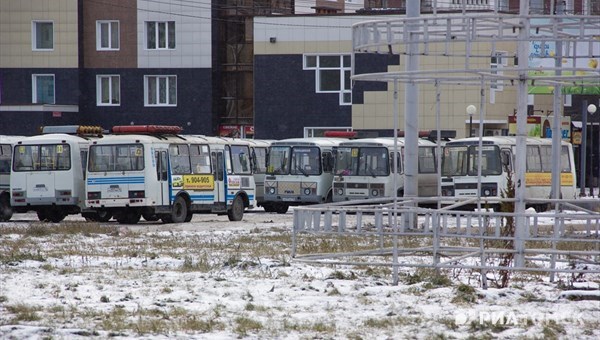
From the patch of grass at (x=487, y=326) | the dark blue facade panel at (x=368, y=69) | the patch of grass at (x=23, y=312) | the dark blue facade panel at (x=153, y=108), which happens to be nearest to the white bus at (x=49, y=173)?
the patch of grass at (x=23, y=312)

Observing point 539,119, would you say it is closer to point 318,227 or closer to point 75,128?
point 75,128

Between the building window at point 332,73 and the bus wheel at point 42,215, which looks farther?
the building window at point 332,73

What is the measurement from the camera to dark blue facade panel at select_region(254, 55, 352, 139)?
56812mm

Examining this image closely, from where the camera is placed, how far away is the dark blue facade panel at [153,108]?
59.7 metres

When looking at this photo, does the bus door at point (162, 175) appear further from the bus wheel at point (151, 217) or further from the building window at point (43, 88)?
the building window at point (43, 88)

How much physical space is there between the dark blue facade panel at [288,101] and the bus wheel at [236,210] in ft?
66.2

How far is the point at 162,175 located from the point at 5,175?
581 centimetres

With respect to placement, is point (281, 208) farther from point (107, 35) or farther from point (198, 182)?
point (107, 35)

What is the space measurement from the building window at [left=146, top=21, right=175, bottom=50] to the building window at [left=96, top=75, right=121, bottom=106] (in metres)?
2.49

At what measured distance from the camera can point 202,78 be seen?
2346 inches

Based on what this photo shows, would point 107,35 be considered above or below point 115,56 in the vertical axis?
above

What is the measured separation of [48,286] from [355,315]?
4262 millimetres

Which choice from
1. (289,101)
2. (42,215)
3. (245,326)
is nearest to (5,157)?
(42,215)

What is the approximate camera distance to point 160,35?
59.5m
